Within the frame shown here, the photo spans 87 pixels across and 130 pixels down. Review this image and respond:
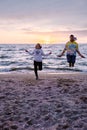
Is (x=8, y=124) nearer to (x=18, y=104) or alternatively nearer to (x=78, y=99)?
(x=18, y=104)

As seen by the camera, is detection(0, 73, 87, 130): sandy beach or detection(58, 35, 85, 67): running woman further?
detection(58, 35, 85, 67): running woman

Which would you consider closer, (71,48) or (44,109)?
(44,109)

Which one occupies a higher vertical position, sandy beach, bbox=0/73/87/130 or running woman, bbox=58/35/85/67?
running woman, bbox=58/35/85/67

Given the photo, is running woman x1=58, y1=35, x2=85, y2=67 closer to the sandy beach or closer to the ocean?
the sandy beach

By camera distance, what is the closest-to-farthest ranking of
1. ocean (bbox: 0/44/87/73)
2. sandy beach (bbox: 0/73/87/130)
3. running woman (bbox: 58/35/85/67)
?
sandy beach (bbox: 0/73/87/130), running woman (bbox: 58/35/85/67), ocean (bbox: 0/44/87/73)

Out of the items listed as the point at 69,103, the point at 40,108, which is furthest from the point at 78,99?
the point at 40,108

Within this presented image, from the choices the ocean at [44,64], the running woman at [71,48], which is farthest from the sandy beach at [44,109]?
the ocean at [44,64]

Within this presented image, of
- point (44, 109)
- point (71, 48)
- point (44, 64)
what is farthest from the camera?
point (44, 64)

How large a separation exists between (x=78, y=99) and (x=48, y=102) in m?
0.94

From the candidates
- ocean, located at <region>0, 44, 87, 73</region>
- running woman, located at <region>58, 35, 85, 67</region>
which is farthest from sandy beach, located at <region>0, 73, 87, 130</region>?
ocean, located at <region>0, 44, 87, 73</region>

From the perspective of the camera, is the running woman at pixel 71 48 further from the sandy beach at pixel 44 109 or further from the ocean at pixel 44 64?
the ocean at pixel 44 64

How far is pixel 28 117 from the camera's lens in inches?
273

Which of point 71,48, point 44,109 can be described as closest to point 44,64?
point 71,48

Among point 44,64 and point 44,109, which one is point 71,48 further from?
point 44,64
